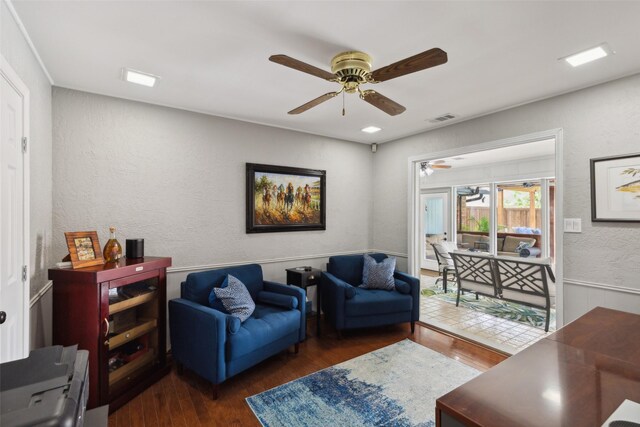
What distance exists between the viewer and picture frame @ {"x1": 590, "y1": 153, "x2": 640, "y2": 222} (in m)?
2.41

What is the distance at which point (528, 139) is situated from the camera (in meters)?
3.03

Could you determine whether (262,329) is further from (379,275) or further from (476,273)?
(476,273)

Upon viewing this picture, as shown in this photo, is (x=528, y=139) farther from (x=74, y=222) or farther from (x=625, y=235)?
(x=74, y=222)

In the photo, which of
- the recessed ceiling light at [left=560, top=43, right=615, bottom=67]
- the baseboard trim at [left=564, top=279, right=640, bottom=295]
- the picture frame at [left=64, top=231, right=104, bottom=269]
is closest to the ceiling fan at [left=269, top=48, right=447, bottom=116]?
the recessed ceiling light at [left=560, top=43, right=615, bottom=67]

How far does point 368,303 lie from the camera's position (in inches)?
136

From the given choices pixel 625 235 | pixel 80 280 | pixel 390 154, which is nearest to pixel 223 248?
pixel 80 280

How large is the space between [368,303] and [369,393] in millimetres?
1086

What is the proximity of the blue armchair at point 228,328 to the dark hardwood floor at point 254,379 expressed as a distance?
15cm

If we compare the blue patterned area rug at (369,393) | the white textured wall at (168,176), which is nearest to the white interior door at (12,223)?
the white textured wall at (168,176)

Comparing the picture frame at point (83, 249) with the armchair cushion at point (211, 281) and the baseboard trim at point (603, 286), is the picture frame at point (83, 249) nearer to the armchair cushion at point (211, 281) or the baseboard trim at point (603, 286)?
the armchair cushion at point (211, 281)

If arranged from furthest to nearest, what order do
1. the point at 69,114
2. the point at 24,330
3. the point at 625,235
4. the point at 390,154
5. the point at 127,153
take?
the point at 390,154 → the point at 127,153 → the point at 69,114 → the point at 625,235 → the point at 24,330

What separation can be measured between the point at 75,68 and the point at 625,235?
14.5ft

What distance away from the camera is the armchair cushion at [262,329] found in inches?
96.9

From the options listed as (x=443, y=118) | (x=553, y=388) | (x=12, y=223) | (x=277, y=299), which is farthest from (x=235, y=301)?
(x=443, y=118)
